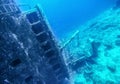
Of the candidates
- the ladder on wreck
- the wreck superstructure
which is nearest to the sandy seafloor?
the wreck superstructure

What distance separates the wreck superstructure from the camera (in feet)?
29.9

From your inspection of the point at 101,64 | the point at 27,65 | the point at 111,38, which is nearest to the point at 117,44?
the point at 111,38

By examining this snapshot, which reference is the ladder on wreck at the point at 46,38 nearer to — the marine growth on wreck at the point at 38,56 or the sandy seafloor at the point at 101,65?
the marine growth on wreck at the point at 38,56

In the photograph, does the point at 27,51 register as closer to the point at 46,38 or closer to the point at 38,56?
the point at 38,56

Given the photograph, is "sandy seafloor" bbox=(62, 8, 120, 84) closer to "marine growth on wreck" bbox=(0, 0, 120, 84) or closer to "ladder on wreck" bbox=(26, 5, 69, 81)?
"marine growth on wreck" bbox=(0, 0, 120, 84)

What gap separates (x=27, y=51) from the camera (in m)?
10.4

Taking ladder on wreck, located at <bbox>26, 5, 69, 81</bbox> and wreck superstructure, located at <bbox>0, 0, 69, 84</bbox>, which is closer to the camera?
wreck superstructure, located at <bbox>0, 0, 69, 84</bbox>

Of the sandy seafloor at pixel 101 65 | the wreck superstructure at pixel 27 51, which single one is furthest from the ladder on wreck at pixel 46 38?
the sandy seafloor at pixel 101 65

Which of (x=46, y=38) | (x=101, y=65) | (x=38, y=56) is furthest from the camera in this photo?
(x=101, y=65)

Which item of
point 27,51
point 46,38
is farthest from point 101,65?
point 27,51

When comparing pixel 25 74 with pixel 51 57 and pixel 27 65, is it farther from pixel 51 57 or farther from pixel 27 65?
pixel 51 57

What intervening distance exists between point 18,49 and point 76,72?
878cm

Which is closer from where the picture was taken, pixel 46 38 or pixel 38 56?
pixel 38 56

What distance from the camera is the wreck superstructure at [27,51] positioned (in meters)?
9.12
